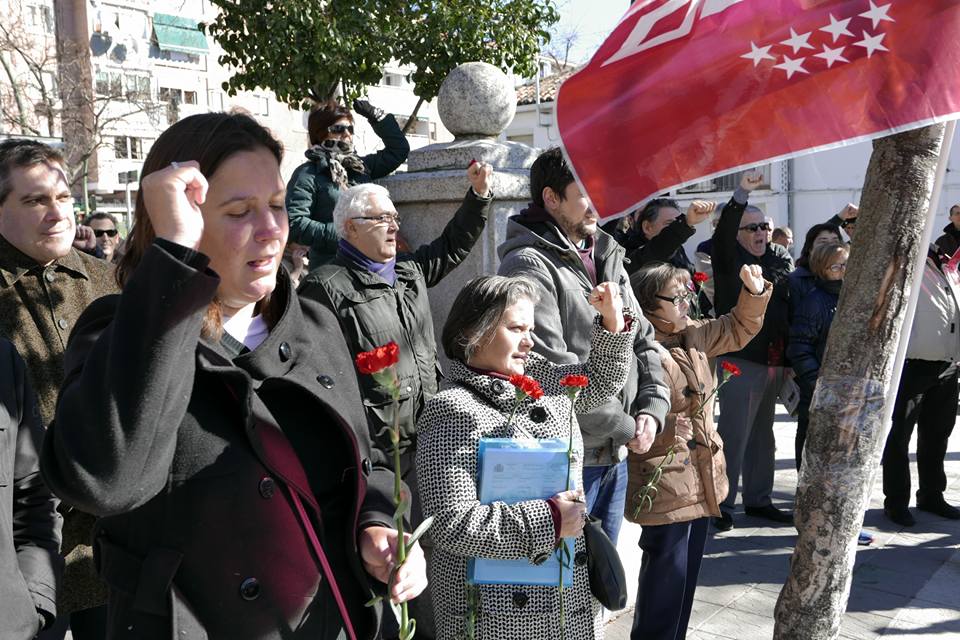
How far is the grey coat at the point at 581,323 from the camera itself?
3.50 meters

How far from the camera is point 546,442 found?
9.00 ft

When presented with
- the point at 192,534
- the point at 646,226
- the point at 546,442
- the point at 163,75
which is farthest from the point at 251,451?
the point at 163,75

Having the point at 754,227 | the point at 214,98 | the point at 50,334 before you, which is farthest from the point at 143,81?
the point at 50,334

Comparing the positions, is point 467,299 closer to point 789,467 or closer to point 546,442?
point 546,442

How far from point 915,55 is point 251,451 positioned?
205 cm

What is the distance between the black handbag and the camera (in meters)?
2.79

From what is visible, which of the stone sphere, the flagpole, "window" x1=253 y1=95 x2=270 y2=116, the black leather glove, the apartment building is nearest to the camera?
the flagpole

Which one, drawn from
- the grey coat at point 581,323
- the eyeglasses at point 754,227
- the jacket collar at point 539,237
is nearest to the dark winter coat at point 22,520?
the grey coat at point 581,323

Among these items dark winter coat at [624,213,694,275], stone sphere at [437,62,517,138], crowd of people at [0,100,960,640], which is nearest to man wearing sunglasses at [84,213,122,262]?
crowd of people at [0,100,960,640]

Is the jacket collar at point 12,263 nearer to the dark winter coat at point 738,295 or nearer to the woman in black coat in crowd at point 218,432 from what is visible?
the woman in black coat in crowd at point 218,432

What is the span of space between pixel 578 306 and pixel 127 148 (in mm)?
48466

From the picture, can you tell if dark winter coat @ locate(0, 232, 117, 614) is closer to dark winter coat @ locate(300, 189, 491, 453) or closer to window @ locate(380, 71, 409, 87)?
dark winter coat @ locate(300, 189, 491, 453)

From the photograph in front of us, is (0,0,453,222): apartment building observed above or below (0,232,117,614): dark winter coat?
above

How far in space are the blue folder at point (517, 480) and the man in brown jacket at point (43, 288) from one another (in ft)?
4.19
